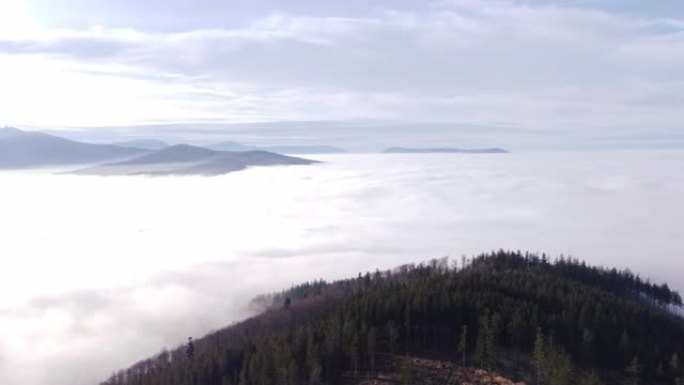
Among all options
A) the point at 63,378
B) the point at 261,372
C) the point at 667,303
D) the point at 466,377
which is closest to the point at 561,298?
the point at 466,377

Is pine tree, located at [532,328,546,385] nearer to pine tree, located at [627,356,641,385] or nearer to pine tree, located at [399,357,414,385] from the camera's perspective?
pine tree, located at [627,356,641,385]

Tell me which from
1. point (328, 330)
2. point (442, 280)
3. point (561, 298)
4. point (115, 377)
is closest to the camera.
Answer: point (328, 330)

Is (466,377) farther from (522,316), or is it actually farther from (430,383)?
(522,316)

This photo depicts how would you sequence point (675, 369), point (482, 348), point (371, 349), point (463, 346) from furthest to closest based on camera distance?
point (675, 369), point (463, 346), point (371, 349), point (482, 348)

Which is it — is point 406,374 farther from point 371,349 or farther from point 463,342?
point 463,342

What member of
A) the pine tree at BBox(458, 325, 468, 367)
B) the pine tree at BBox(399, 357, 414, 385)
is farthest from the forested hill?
the pine tree at BBox(458, 325, 468, 367)

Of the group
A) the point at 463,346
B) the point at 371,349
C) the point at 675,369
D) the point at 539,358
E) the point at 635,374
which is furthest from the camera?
the point at 635,374

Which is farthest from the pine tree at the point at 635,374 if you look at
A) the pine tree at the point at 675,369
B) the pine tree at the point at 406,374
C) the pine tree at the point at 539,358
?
the pine tree at the point at 406,374

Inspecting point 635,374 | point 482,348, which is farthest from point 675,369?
point 482,348
